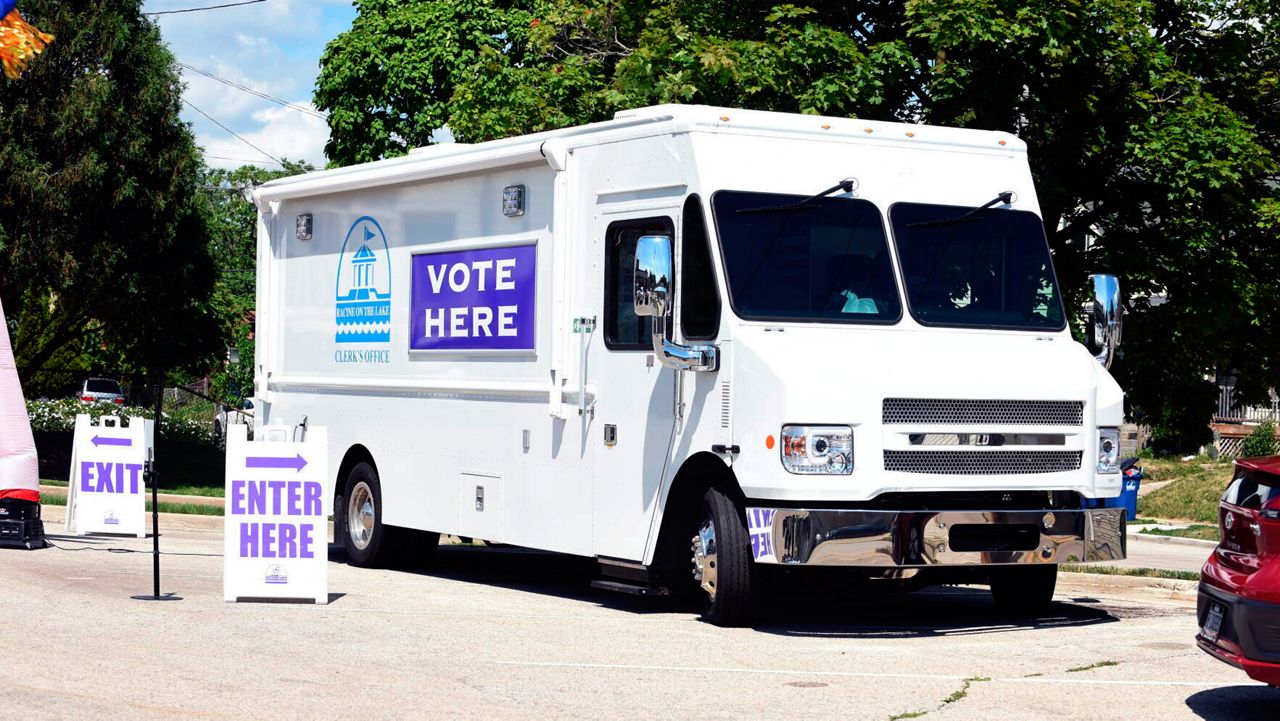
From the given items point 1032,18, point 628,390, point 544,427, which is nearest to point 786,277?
point 628,390

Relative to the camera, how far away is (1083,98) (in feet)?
67.4

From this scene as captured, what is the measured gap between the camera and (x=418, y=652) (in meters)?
9.89

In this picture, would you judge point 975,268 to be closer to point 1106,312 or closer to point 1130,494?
point 1106,312

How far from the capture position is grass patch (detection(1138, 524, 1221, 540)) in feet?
77.1

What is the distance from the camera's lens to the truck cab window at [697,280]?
36.7ft

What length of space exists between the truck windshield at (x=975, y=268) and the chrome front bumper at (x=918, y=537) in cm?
142

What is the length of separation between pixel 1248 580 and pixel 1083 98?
45.7 ft

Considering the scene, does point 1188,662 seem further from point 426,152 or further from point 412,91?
point 412,91

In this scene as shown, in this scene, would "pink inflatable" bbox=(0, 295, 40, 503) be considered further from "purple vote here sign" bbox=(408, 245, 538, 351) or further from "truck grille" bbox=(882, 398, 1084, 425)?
"truck grille" bbox=(882, 398, 1084, 425)

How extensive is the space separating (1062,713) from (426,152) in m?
8.20

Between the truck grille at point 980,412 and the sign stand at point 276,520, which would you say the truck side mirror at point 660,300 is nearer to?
the truck grille at point 980,412

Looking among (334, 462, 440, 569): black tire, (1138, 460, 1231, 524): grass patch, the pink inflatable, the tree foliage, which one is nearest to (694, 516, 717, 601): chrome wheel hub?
(334, 462, 440, 569): black tire

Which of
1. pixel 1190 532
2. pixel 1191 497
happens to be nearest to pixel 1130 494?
pixel 1190 532

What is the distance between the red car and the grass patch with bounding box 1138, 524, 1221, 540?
1604 centimetres
